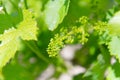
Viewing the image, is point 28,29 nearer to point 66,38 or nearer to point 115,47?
point 66,38

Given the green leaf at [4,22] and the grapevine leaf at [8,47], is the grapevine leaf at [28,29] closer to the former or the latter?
the grapevine leaf at [8,47]

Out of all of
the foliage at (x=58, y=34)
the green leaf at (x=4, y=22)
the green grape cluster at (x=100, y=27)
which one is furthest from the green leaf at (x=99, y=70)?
the green leaf at (x=4, y=22)

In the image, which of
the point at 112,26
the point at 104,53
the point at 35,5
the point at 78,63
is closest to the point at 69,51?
the point at 78,63

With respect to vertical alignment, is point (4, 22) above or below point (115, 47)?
above

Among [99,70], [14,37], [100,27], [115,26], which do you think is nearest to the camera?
[115,26]

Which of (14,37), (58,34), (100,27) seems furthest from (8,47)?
(100,27)

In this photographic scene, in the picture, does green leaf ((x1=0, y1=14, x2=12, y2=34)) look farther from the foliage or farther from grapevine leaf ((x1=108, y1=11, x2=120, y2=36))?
grapevine leaf ((x1=108, y1=11, x2=120, y2=36))
